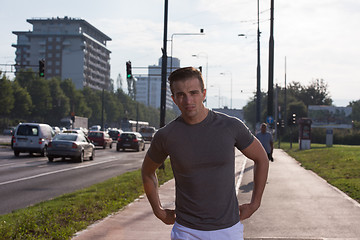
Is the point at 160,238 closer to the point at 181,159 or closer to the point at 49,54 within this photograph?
the point at 181,159

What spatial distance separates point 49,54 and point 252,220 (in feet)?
497

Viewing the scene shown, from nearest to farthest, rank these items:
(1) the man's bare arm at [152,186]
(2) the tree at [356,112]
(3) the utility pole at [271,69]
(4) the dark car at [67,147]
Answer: (1) the man's bare arm at [152,186], (3) the utility pole at [271,69], (4) the dark car at [67,147], (2) the tree at [356,112]

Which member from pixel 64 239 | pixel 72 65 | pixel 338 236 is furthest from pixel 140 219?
pixel 72 65

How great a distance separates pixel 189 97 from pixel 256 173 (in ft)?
2.36

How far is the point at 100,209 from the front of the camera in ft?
34.8

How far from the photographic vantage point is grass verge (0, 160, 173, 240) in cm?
776

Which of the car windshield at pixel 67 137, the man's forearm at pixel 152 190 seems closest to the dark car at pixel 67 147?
the car windshield at pixel 67 137

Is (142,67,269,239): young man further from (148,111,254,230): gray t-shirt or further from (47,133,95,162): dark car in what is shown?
(47,133,95,162): dark car

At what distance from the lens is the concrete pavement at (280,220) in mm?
8227

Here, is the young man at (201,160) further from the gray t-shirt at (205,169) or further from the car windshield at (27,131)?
the car windshield at (27,131)

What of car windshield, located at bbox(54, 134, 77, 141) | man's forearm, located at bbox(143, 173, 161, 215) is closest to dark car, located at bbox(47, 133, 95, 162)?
car windshield, located at bbox(54, 134, 77, 141)

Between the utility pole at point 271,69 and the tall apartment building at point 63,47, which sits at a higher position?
the tall apartment building at point 63,47

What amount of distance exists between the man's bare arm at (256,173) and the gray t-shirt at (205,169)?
111mm

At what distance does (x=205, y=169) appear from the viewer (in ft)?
11.8
